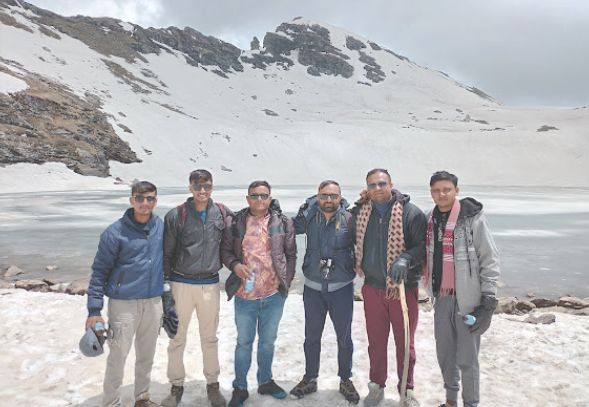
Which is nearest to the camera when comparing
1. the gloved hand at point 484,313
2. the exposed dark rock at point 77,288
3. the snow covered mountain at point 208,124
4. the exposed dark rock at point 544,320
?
the gloved hand at point 484,313

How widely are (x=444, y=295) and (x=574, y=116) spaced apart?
244 feet

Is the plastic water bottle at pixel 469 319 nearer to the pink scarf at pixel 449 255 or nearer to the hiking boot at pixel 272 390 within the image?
the pink scarf at pixel 449 255

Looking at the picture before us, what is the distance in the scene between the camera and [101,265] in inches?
106

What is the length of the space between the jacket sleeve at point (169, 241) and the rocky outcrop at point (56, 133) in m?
30.4

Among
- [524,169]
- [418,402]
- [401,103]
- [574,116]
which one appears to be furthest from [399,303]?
[401,103]

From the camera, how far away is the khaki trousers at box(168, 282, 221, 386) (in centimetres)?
307

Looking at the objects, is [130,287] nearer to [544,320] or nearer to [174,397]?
[174,397]

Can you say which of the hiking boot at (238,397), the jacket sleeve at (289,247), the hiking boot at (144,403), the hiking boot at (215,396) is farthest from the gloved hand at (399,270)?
the hiking boot at (144,403)

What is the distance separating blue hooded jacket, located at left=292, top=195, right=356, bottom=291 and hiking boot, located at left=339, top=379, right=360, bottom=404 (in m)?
0.86

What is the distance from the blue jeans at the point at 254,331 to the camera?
3158mm

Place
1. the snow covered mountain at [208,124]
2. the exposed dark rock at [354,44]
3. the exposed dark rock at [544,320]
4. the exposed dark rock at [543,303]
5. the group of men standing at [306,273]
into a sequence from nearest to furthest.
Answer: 1. the group of men standing at [306,273]
2. the exposed dark rock at [544,320]
3. the exposed dark rock at [543,303]
4. the snow covered mountain at [208,124]
5. the exposed dark rock at [354,44]

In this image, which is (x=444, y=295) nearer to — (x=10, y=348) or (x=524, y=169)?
(x=10, y=348)

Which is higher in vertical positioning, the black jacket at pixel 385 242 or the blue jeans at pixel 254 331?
the black jacket at pixel 385 242

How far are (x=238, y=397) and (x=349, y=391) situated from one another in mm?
959
